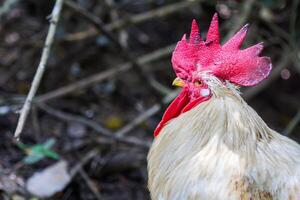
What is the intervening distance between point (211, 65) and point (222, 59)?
65 millimetres

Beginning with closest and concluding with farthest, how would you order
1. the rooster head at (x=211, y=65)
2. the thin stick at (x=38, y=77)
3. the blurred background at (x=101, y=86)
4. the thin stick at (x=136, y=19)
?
the thin stick at (x=38, y=77), the rooster head at (x=211, y=65), the blurred background at (x=101, y=86), the thin stick at (x=136, y=19)

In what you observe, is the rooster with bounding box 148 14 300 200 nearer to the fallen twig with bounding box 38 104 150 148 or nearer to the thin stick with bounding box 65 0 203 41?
the fallen twig with bounding box 38 104 150 148

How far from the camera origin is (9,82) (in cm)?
568

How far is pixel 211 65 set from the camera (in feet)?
10.1

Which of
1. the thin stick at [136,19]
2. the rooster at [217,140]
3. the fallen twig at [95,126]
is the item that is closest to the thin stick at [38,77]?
the rooster at [217,140]

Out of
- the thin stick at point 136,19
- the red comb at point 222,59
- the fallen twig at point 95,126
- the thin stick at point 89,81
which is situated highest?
the thin stick at point 136,19

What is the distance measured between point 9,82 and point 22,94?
0.33 meters

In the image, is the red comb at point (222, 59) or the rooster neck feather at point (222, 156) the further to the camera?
the red comb at point (222, 59)

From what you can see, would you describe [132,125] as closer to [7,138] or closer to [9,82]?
[7,138]

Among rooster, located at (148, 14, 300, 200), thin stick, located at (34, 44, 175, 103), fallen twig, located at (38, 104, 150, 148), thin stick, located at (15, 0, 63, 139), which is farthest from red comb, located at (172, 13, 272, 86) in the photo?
thin stick, located at (34, 44, 175, 103)

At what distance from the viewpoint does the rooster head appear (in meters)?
3.06

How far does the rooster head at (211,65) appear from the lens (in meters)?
3.06

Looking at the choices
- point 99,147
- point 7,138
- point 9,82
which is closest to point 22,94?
point 9,82

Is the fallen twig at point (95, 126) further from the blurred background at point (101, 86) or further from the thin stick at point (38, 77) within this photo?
the thin stick at point (38, 77)
